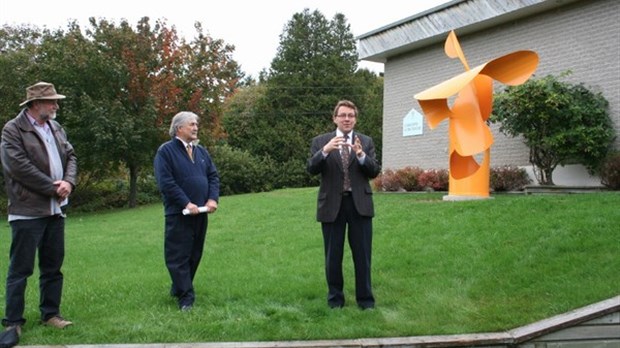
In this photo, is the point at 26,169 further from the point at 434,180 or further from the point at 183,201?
the point at 434,180

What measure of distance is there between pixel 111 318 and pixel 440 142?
11905mm

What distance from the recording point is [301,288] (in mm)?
5816

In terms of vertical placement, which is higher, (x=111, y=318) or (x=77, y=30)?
(x=77, y=30)

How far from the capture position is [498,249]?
6738 millimetres

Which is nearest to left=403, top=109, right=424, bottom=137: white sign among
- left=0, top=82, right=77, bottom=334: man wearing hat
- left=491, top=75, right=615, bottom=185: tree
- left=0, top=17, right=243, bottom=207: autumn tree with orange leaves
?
left=491, top=75, right=615, bottom=185: tree

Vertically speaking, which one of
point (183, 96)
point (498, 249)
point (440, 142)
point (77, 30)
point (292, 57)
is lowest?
point (498, 249)

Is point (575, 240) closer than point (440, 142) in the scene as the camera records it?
Yes

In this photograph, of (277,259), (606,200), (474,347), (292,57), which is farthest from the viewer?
(292,57)

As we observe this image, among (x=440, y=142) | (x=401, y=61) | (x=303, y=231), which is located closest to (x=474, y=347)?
(x=303, y=231)

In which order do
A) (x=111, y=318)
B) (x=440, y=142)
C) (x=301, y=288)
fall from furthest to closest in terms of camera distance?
1. (x=440, y=142)
2. (x=301, y=288)
3. (x=111, y=318)

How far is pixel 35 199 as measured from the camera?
4578 millimetres

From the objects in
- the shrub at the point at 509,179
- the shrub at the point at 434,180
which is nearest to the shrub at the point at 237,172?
the shrub at the point at 434,180

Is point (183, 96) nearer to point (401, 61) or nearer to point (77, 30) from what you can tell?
point (77, 30)

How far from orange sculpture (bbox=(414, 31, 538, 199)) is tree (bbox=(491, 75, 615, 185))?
2.22 meters
